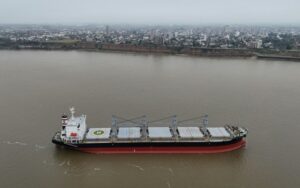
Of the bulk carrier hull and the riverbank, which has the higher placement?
the riverbank

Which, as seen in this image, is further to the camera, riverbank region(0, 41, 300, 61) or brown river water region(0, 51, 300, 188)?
riverbank region(0, 41, 300, 61)

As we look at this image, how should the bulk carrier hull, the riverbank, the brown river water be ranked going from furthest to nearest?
the riverbank → the bulk carrier hull → the brown river water

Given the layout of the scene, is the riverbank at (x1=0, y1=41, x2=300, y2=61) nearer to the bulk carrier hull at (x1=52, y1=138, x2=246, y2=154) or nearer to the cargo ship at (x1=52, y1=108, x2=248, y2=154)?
the cargo ship at (x1=52, y1=108, x2=248, y2=154)

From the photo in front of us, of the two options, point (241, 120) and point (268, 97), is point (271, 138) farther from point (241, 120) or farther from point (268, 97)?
point (268, 97)

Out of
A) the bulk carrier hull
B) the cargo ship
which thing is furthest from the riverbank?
the bulk carrier hull

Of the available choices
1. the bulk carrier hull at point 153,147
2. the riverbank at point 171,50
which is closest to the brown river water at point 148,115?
the bulk carrier hull at point 153,147

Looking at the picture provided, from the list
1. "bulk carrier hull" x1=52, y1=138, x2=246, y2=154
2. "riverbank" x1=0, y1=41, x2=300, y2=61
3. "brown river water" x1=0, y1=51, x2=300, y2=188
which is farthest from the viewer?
"riverbank" x1=0, y1=41, x2=300, y2=61

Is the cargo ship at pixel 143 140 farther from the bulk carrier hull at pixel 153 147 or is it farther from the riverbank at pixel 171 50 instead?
the riverbank at pixel 171 50

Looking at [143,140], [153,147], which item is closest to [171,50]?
[143,140]

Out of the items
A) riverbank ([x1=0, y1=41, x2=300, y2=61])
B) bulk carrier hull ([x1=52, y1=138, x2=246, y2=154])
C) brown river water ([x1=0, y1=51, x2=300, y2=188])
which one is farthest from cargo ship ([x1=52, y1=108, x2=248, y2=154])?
riverbank ([x1=0, y1=41, x2=300, y2=61])

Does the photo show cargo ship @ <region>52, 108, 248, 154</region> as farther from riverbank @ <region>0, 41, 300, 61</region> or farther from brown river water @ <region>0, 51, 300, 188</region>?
riverbank @ <region>0, 41, 300, 61</region>

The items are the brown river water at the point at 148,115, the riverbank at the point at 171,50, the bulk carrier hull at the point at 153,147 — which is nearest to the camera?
the brown river water at the point at 148,115
